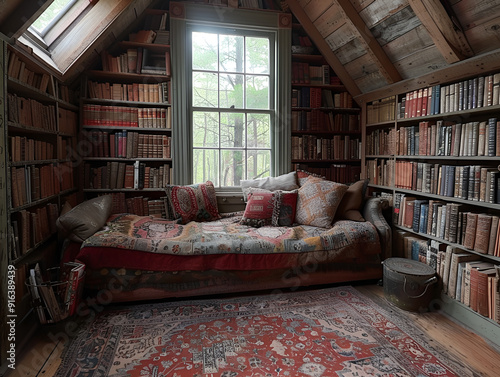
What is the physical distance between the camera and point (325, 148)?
3.93 meters

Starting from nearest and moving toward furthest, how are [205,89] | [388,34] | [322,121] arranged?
[388,34] < [205,89] < [322,121]

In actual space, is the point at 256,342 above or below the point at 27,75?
below

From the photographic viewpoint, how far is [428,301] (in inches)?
99.0

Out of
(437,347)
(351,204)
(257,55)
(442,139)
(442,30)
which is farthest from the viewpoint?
(257,55)

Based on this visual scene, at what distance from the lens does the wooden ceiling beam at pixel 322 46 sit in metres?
3.62

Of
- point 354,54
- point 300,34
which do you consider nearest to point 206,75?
point 300,34

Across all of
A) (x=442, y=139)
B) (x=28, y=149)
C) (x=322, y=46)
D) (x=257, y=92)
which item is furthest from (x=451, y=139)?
(x=28, y=149)

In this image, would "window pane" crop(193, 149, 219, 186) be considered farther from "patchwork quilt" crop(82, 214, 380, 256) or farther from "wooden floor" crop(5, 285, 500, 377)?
"wooden floor" crop(5, 285, 500, 377)

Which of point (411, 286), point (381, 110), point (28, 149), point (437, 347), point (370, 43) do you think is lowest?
point (437, 347)

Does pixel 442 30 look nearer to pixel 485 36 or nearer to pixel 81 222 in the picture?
pixel 485 36

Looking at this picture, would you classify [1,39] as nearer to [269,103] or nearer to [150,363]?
[150,363]

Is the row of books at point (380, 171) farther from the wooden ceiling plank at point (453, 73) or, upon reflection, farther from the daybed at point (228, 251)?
the wooden ceiling plank at point (453, 73)

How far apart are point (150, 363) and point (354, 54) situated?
344 cm

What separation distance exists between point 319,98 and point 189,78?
156 cm
